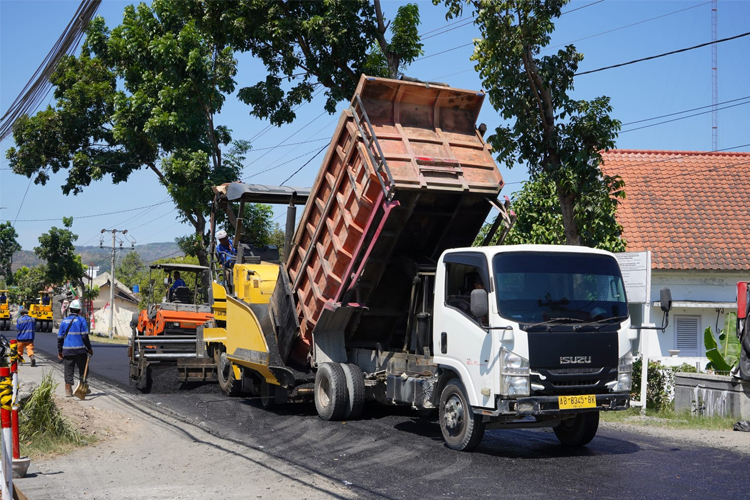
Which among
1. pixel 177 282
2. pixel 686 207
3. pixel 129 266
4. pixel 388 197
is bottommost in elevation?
pixel 177 282

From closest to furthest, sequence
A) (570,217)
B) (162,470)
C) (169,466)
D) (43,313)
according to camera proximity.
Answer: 1. (162,470)
2. (169,466)
3. (570,217)
4. (43,313)

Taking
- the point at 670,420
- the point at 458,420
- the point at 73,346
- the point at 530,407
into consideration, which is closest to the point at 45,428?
the point at 458,420

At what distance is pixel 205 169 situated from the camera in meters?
22.3

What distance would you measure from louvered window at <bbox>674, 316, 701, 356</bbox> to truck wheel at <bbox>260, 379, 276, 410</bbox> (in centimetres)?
1235

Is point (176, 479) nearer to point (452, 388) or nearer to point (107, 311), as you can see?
point (452, 388)

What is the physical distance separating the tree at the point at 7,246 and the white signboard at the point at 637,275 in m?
70.5

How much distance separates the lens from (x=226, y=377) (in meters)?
14.6

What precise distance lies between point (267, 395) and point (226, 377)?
5.80 ft

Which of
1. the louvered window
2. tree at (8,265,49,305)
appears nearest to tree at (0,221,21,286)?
tree at (8,265,49,305)

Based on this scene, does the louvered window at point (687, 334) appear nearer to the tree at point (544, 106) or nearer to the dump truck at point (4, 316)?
the tree at point (544, 106)

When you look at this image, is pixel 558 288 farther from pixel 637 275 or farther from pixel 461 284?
pixel 637 275

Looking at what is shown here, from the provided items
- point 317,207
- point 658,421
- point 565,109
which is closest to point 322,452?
point 317,207

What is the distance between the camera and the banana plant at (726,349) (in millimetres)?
13625

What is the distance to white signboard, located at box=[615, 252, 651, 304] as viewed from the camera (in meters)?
12.5
